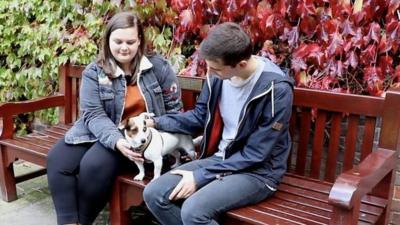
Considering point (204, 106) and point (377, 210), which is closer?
point (377, 210)

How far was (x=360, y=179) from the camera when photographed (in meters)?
1.79

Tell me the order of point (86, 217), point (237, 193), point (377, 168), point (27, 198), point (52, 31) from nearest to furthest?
point (377, 168), point (237, 193), point (86, 217), point (27, 198), point (52, 31)

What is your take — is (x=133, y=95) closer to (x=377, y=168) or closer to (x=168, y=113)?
(x=168, y=113)

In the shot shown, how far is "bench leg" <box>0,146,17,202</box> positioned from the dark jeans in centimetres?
150

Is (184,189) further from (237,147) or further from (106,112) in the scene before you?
(106,112)

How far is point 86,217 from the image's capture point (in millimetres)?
2582

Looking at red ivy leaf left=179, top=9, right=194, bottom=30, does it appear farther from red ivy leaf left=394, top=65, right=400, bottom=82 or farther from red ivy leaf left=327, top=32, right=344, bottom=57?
red ivy leaf left=394, top=65, right=400, bottom=82

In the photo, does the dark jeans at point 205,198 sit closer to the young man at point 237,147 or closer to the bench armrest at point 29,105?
the young man at point 237,147

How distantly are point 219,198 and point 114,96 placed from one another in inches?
38.3

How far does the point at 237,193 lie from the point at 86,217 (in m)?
0.97

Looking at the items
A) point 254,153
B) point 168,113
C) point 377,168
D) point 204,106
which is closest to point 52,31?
point 168,113

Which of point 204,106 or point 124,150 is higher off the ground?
point 204,106

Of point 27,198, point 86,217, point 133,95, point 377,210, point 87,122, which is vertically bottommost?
point 27,198

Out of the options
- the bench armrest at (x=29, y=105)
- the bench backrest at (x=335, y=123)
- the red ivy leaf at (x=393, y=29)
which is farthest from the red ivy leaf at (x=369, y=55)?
the bench armrest at (x=29, y=105)
